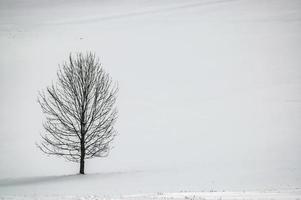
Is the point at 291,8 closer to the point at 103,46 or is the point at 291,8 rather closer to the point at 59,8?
the point at 103,46

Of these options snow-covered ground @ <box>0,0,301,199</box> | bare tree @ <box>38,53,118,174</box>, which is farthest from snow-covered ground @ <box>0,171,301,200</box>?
bare tree @ <box>38,53,118,174</box>

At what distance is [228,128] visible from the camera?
175 ft

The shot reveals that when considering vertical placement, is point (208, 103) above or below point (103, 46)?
below

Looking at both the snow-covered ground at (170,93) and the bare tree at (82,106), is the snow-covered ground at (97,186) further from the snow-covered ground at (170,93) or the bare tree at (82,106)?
the bare tree at (82,106)

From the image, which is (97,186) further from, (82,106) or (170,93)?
(170,93)

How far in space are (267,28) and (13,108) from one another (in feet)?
191

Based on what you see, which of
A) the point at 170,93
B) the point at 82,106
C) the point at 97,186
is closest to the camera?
the point at 97,186

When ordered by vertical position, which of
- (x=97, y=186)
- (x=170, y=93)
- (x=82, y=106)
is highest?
(x=170, y=93)

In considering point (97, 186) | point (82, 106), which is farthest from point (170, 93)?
point (97, 186)

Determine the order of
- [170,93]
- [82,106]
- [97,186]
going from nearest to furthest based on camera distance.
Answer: [97,186] → [82,106] → [170,93]

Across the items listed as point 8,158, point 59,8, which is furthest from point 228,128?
point 59,8

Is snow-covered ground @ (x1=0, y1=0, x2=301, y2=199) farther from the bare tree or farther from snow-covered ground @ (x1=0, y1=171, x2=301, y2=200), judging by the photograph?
the bare tree

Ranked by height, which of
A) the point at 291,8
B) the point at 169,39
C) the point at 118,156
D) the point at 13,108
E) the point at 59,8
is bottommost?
the point at 118,156

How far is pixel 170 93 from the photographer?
7000 cm
